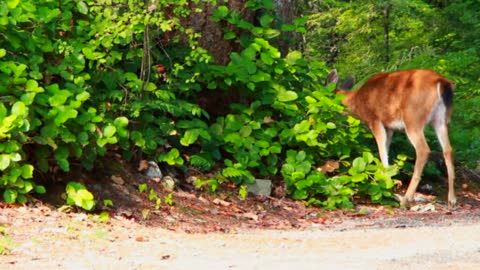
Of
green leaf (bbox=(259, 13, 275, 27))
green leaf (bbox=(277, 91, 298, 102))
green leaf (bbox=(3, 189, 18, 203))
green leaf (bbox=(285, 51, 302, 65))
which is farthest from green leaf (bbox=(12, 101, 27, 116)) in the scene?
green leaf (bbox=(285, 51, 302, 65))

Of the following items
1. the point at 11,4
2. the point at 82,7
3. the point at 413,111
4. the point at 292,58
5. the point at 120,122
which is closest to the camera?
the point at 11,4

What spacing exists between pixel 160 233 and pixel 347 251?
→ 2.18m

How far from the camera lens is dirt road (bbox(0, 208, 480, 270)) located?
685 cm

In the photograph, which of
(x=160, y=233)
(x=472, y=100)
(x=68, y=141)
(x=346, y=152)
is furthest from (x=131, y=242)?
(x=472, y=100)

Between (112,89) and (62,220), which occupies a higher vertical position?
(112,89)

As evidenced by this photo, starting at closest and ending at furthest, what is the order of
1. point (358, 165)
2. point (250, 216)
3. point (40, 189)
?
1. point (40, 189)
2. point (250, 216)
3. point (358, 165)

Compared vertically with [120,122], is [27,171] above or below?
below

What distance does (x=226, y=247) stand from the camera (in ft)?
26.5

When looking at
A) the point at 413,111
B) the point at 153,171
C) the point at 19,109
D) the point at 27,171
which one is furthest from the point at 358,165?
the point at 19,109

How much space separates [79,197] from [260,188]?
2883mm

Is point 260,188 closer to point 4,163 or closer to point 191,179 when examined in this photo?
point 191,179

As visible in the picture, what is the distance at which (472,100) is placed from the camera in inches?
710

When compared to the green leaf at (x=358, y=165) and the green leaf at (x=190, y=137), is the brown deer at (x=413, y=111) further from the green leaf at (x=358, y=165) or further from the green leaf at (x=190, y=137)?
the green leaf at (x=190, y=137)

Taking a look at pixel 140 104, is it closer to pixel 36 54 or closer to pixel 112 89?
pixel 112 89
